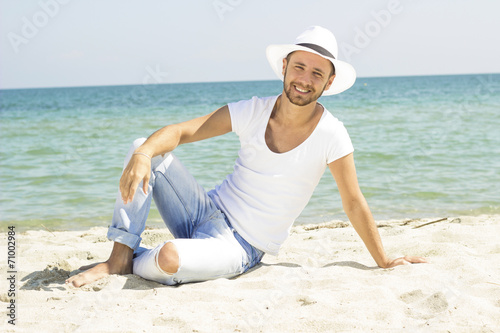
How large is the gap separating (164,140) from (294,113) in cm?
78

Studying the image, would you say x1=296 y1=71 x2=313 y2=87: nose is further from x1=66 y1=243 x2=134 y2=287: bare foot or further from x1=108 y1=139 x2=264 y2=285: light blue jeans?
x1=66 y1=243 x2=134 y2=287: bare foot

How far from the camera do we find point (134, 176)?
267cm

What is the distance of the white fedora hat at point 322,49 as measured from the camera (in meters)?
2.88

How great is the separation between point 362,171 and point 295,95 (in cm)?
491

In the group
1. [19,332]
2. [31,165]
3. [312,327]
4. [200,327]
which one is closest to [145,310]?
[200,327]

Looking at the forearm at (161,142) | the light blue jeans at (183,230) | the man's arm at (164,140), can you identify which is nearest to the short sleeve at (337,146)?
the man's arm at (164,140)

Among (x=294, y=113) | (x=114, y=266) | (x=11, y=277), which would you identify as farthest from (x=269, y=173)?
(x=11, y=277)

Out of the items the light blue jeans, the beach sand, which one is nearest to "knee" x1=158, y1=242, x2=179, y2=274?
the light blue jeans

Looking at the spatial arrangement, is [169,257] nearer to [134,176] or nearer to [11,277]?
[134,176]

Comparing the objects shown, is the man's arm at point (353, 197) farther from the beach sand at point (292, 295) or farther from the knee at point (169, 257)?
the knee at point (169, 257)

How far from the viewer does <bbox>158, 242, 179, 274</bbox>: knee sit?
2.73 m

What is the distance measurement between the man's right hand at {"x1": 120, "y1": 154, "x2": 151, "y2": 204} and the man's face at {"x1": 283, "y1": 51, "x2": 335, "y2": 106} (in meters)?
0.91

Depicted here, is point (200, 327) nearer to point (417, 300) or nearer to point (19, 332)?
point (19, 332)

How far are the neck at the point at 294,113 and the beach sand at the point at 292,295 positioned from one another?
0.93 metres
